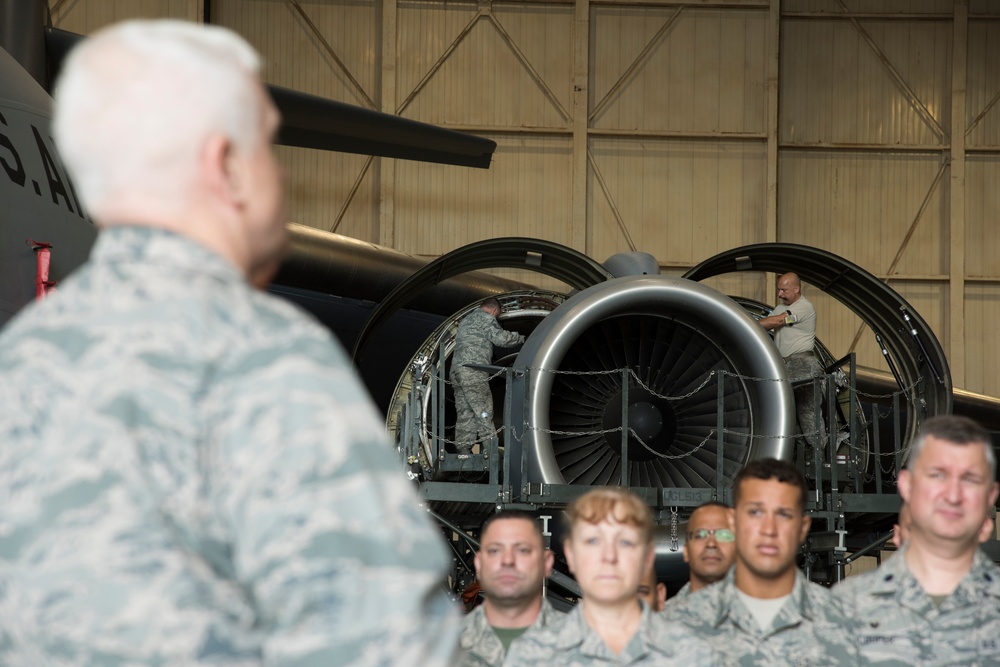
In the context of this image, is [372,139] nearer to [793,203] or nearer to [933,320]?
[793,203]

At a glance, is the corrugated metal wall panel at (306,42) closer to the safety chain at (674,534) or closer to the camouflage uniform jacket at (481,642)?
the safety chain at (674,534)

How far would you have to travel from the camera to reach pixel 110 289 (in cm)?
132

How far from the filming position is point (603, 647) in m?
3.28

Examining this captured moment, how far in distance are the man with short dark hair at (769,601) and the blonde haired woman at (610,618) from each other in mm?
301

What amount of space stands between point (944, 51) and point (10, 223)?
1773 cm

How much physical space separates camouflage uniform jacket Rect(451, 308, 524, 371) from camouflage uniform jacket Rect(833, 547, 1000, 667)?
6.67 metres

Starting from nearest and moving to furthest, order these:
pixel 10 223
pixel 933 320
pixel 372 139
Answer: pixel 10 223
pixel 372 139
pixel 933 320

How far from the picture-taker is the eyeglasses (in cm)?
524

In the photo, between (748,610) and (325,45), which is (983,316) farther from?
(748,610)

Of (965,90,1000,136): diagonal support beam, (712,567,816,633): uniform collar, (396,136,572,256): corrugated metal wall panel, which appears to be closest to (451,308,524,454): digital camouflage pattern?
(712,567,816,633): uniform collar

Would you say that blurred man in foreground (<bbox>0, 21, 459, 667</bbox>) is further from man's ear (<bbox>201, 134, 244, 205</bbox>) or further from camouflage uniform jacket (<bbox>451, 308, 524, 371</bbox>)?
camouflage uniform jacket (<bbox>451, 308, 524, 371</bbox>)

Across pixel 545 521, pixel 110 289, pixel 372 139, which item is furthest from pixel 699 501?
pixel 110 289

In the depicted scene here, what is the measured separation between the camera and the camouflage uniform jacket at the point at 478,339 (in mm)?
9859

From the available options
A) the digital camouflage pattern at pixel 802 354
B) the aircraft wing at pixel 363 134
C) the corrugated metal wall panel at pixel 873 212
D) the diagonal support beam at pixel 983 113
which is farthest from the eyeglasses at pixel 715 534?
the diagonal support beam at pixel 983 113
